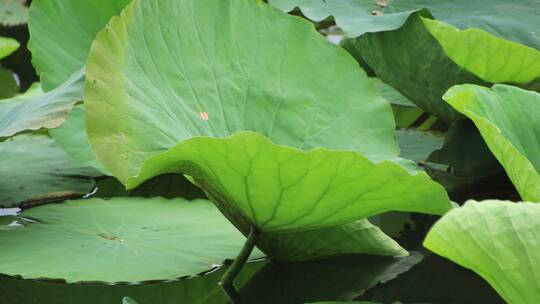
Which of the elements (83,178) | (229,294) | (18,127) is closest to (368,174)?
(229,294)

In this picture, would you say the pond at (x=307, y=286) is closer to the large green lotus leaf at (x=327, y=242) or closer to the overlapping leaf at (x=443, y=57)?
the large green lotus leaf at (x=327, y=242)

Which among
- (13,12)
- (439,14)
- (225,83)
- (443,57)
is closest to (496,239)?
(225,83)

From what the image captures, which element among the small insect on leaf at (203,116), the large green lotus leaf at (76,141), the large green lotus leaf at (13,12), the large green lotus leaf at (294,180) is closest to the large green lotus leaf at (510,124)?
the large green lotus leaf at (294,180)

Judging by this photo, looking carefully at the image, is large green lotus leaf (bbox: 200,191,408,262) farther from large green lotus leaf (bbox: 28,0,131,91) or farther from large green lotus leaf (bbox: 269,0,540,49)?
large green lotus leaf (bbox: 28,0,131,91)

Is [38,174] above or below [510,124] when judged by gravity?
below

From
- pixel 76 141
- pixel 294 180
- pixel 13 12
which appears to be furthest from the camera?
pixel 13 12

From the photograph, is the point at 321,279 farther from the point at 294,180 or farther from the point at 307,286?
the point at 294,180

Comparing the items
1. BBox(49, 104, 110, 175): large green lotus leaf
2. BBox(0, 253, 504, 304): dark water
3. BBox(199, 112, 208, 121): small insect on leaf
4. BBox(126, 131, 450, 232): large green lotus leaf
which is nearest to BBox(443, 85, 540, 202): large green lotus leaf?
BBox(126, 131, 450, 232): large green lotus leaf
